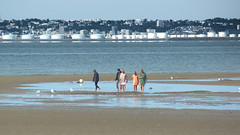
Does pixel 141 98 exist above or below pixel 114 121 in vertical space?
below

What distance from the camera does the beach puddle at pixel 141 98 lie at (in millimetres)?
25500

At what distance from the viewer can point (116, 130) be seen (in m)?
18.9

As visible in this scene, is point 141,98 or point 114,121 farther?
point 141,98

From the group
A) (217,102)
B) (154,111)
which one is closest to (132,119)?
(154,111)

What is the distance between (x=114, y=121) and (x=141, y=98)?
26.6 ft

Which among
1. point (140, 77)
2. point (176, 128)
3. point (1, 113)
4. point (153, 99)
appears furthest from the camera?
point (140, 77)

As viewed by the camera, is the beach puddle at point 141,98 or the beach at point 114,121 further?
the beach puddle at point 141,98

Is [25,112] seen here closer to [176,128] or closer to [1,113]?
[1,113]

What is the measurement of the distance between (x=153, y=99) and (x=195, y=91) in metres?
5.02

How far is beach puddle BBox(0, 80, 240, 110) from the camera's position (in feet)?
83.7

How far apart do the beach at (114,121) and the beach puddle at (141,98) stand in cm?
158

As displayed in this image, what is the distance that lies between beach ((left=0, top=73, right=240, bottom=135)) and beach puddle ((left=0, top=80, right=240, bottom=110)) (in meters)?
1.58

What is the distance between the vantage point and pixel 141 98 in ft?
94.2

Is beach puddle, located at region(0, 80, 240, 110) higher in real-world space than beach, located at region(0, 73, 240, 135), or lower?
lower
